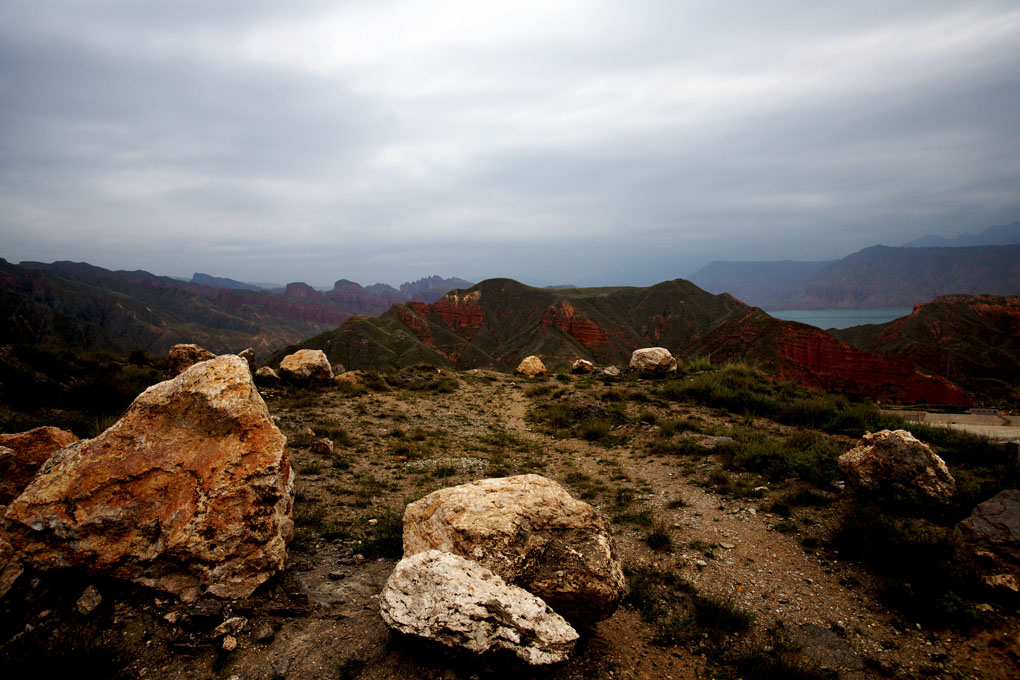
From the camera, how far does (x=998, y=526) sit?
18.6 feet

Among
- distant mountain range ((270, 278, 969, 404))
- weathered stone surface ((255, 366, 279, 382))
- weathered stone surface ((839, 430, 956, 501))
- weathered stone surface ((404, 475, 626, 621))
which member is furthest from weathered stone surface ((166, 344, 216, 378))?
distant mountain range ((270, 278, 969, 404))

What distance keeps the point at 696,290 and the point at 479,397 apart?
120m

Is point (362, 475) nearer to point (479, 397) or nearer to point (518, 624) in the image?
point (518, 624)

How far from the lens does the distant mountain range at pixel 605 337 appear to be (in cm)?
4900

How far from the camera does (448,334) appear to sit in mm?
106750

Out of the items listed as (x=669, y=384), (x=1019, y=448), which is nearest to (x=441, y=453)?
(x=669, y=384)

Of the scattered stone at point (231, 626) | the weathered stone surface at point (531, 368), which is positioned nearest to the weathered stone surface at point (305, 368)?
the weathered stone surface at point (531, 368)

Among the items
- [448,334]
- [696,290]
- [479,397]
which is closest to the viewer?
[479,397]

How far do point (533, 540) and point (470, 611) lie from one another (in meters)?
1.12

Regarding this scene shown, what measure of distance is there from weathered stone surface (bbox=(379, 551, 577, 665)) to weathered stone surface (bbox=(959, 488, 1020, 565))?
5.80 metres

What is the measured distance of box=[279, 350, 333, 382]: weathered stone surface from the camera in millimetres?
16969

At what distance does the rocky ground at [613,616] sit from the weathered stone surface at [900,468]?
56 centimetres

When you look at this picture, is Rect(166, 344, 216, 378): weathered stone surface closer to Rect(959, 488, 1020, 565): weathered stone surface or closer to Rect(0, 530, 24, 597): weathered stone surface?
Rect(0, 530, 24, 597): weathered stone surface

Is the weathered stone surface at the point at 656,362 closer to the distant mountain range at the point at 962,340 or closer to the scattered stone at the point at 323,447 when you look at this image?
the scattered stone at the point at 323,447
